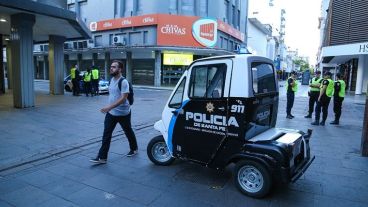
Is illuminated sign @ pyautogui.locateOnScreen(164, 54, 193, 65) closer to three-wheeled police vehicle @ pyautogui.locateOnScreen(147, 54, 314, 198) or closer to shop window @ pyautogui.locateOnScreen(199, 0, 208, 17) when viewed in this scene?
shop window @ pyautogui.locateOnScreen(199, 0, 208, 17)

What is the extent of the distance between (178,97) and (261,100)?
134 cm

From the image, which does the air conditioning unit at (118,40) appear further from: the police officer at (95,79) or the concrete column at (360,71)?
the concrete column at (360,71)

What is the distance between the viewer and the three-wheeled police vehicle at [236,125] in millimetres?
3848

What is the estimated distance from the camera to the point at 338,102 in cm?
939

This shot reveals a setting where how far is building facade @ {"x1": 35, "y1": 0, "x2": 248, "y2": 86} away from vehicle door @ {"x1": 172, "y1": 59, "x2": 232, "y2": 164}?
2305 cm

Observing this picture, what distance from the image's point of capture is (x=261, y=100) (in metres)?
4.23

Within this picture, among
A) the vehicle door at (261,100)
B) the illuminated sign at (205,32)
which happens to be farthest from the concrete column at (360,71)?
the vehicle door at (261,100)

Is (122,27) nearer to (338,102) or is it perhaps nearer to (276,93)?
(338,102)

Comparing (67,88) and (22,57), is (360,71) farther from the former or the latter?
(22,57)

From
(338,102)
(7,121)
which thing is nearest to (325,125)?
(338,102)

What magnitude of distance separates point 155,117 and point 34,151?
16.3ft

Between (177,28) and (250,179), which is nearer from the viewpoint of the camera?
(250,179)

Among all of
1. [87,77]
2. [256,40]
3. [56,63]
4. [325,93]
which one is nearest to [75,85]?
[87,77]

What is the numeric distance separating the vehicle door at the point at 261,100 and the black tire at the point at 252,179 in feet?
1.38
